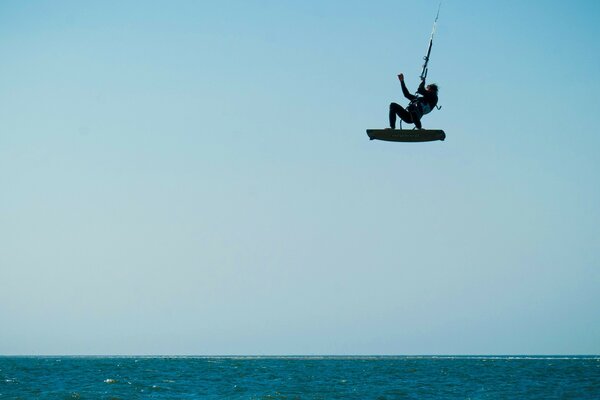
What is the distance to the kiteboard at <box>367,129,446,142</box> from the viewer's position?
18.2 m

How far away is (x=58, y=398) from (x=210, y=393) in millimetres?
8533

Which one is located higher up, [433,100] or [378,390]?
[433,100]

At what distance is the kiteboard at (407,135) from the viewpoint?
715 inches

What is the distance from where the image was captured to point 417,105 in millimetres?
17625

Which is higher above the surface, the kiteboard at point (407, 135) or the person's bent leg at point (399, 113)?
the person's bent leg at point (399, 113)

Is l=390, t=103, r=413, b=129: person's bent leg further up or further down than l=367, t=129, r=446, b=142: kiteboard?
further up

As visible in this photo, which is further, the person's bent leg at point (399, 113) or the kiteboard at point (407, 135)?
the kiteboard at point (407, 135)

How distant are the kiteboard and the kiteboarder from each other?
0.79 ft

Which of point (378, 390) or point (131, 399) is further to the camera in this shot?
point (378, 390)

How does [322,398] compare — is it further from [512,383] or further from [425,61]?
[425,61]

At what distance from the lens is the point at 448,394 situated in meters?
42.5

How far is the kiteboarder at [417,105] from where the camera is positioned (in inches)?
690

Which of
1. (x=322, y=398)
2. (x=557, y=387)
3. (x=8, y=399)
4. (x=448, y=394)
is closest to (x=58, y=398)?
(x=8, y=399)

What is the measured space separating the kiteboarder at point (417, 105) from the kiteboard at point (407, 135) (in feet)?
0.79
